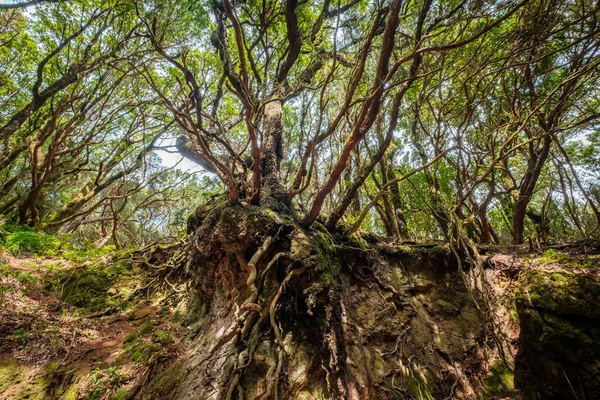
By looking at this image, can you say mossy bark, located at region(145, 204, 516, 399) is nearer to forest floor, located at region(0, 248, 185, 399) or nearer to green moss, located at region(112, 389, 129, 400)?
green moss, located at region(112, 389, 129, 400)

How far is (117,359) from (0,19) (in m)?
9.41

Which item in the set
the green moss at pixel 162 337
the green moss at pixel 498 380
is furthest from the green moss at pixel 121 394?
the green moss at pixel 498 380

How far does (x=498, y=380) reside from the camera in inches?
115

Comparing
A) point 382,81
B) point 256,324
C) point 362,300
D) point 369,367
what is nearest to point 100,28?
point 382,81

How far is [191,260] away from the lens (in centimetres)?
373

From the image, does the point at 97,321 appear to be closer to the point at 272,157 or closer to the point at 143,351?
the point at 143,351

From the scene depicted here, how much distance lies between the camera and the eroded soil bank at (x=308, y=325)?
8.39 feet

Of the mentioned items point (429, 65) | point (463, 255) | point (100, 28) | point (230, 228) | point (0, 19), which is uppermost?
point (0, 19)

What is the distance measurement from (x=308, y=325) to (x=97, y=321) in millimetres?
3002

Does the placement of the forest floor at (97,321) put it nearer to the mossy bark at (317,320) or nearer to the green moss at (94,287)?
the green moss at (94,287)

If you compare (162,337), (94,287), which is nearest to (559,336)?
(162,337)

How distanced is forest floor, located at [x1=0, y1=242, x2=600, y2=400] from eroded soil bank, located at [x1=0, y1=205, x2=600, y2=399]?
16 millimetres

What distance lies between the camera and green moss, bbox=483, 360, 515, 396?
9.29 ft

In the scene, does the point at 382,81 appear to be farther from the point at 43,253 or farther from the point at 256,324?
the point at 43,253
